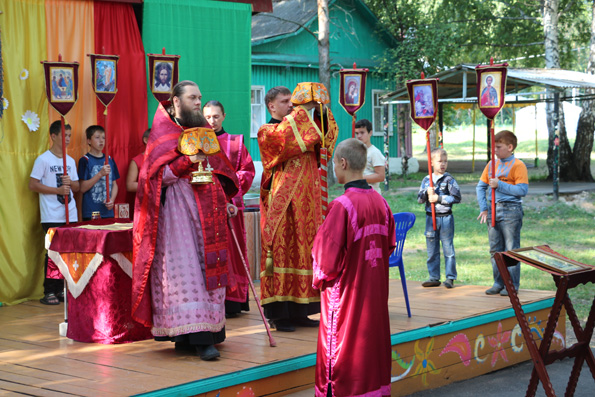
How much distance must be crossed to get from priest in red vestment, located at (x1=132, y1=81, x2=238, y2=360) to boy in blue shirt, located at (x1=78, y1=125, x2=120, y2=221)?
2060 millimetres

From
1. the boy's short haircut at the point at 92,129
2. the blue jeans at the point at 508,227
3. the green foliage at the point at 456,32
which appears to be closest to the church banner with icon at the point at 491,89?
the blue jeans at the point at 508,227

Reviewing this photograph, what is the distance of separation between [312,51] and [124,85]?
16500mm

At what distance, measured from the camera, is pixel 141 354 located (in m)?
5.51

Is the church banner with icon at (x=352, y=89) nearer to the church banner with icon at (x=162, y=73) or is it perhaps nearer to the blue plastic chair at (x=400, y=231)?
the blue plastic chair at (x=400, y=231)

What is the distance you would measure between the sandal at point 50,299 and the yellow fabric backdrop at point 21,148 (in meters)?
0.30

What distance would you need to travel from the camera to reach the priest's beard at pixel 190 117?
213 inches

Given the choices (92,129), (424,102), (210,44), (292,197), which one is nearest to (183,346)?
(292,197)

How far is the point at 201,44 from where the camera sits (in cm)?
846

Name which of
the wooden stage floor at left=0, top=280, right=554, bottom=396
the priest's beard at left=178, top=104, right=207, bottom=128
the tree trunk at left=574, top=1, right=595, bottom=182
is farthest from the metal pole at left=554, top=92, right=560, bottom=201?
the priest's beard at left=178, top=104, right=207, bottom=128

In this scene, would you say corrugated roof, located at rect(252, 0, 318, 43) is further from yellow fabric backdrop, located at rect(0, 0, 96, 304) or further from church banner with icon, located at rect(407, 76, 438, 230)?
church banner with icon, located at rect(407, 76, 438, 230)

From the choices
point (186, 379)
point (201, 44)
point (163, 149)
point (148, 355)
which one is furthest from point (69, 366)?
point (201, 44)

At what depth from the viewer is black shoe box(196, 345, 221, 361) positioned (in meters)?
5.23

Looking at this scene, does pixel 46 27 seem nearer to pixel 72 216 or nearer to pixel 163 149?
pixel 72 216

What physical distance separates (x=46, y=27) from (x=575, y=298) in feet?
21.5
